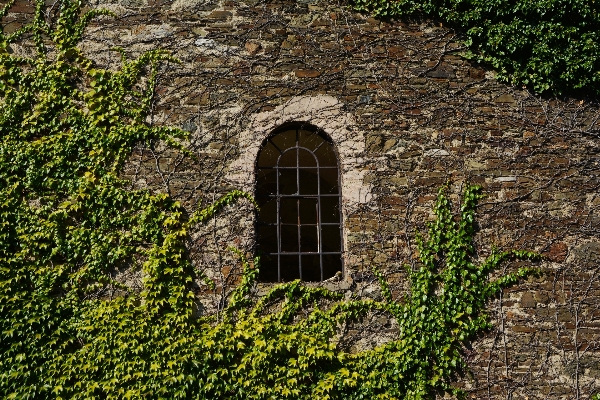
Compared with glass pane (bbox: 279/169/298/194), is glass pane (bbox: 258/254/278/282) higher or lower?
lower

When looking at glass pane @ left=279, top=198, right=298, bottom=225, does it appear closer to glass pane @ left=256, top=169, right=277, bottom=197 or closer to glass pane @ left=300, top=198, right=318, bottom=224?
glass pane @ left=300, top=198, right=318, bottom=224

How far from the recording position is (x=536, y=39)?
20.5ft

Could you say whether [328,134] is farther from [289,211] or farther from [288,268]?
[289,211]

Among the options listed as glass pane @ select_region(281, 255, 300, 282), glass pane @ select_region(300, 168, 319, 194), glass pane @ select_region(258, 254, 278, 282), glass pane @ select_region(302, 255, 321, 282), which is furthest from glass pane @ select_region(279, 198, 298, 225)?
glass pane @ select_region(258, 254, 278, 282)

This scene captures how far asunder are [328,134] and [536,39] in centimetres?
255

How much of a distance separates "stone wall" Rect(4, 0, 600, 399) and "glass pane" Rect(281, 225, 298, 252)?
436cm

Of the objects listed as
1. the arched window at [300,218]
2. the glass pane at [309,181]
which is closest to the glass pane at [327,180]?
the arched window at [300,218]

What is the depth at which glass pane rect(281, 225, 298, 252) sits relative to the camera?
34.3ft

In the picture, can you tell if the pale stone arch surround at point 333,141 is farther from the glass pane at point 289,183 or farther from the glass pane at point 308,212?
the glass pane at point 308,212

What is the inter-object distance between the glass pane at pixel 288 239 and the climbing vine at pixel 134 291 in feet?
15.1

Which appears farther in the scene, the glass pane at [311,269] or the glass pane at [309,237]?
the glass pane at [309,237]

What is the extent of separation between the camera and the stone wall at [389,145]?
19.1ft

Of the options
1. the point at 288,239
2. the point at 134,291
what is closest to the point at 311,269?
the point at 288,239

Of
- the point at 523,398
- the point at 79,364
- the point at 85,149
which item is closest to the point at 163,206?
the point at 85,149
